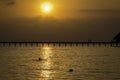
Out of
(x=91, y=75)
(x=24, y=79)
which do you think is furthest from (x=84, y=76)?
(x=24, y=79)

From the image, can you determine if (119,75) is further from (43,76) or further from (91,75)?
(43,76)

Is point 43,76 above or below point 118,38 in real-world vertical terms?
below

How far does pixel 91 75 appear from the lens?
165 feet

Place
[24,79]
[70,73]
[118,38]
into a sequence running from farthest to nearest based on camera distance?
[118,38] < [70,73] < [24,79]

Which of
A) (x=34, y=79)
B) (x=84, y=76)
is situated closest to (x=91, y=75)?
(x=84, y=76)

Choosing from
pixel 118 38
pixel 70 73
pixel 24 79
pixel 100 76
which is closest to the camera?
pixel 24 79

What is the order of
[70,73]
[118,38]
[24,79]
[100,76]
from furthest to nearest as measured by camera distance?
Result: [118,38], [70,73], [100,76], [24,79]

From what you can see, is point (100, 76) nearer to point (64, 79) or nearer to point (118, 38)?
point (64, 79)

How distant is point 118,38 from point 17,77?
353ft

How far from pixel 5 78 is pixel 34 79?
3387 mm

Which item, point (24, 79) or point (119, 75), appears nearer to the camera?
point (24, 79)

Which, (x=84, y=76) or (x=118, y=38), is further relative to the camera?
(x=118, y=38)

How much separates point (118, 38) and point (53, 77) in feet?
347

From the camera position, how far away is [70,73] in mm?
53125
